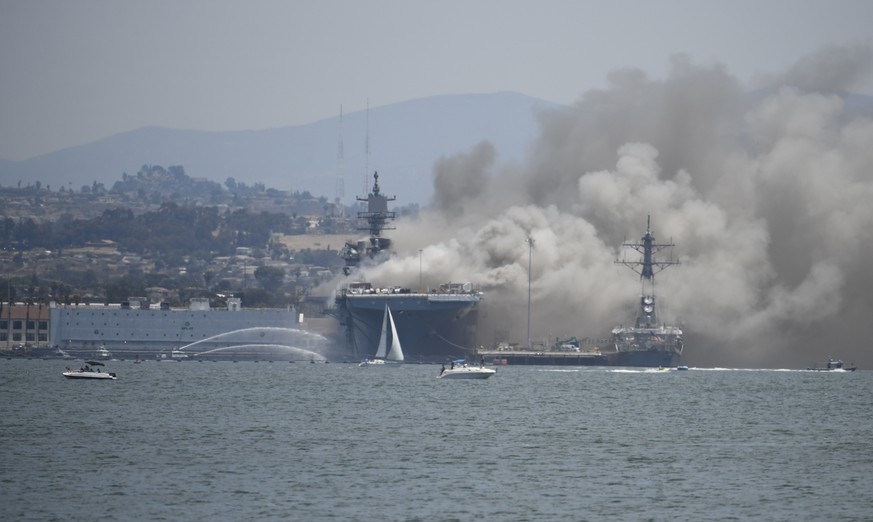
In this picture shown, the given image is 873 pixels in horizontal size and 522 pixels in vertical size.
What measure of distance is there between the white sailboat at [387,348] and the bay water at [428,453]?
118 ft

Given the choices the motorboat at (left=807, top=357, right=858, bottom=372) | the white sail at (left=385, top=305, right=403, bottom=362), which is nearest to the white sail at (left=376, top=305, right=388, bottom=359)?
the white sail at (left=385, top=305, right=403, bottom=362)

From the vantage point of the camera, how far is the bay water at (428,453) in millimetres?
48562

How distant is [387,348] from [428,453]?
83538 millimetres

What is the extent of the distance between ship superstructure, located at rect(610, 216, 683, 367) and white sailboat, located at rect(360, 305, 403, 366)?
21.4m

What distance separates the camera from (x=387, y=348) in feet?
477

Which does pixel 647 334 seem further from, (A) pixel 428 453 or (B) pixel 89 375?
(A) pixel 428 453

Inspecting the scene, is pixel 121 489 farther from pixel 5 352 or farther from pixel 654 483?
pixel 5 352

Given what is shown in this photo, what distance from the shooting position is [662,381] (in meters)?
122

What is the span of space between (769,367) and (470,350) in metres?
28.1

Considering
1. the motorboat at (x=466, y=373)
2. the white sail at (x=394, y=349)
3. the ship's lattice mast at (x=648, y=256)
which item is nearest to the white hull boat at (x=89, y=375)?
the motorboat at (x=466, y=373)

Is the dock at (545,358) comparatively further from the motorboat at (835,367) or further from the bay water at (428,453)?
the bay water at (428,453)

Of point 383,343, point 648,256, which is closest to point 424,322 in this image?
point 383,343

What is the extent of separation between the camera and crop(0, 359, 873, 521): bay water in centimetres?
4856

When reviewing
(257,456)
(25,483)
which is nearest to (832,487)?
(257,456)
